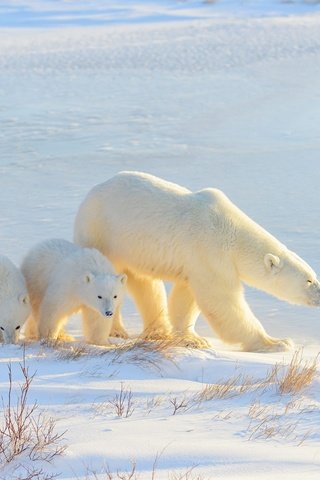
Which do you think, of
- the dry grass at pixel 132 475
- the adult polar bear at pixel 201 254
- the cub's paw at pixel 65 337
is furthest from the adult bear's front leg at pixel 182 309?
the dry grass at pixel 132 475

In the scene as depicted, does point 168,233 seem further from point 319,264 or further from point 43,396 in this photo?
point 43,396

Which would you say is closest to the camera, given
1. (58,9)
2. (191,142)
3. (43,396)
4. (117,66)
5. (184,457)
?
(184,457)

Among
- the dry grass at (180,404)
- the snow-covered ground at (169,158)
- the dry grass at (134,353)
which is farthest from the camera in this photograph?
the dry grass at (134,353)

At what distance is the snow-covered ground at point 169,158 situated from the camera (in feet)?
11.3

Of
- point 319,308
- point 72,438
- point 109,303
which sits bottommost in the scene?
point 319,308

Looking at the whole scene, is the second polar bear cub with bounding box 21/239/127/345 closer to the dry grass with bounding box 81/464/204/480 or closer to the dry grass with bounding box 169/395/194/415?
the dry grass with bounding box 169/395/194/415

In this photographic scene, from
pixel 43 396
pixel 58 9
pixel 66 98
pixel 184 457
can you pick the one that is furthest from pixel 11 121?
pixel 58 9

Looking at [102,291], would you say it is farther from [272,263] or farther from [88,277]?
[272,263]

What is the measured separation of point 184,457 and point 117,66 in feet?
42.1

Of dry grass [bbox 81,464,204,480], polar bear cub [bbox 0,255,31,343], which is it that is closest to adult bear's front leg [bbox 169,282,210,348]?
polar bear cub [bbox 0,255,31,343]

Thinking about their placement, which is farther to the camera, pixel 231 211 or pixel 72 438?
pixel 231 211

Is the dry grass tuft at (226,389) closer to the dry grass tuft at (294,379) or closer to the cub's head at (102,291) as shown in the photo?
the dry grass tuft at (294,379)

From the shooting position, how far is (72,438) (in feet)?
10.9

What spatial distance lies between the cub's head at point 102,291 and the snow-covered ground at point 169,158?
2.08ft
